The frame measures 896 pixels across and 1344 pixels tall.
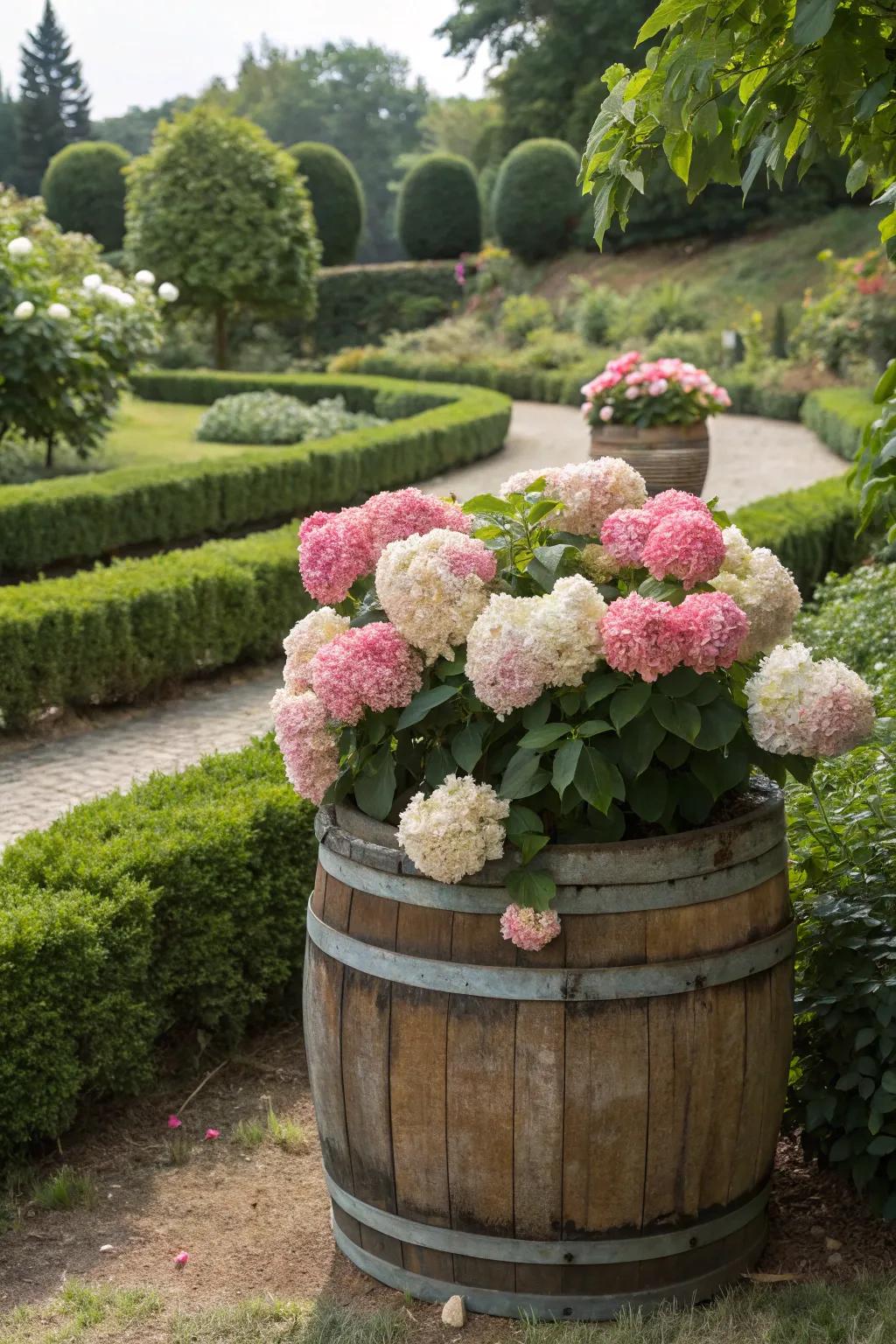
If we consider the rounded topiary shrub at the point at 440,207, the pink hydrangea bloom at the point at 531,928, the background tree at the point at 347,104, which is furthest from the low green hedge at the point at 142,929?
the background tree at the point at 347,104

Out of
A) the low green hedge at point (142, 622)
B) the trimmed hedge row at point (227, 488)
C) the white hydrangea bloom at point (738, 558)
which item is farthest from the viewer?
the trimmed hedge row at point (227, 488)

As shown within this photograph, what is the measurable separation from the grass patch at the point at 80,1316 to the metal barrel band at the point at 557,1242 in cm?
47

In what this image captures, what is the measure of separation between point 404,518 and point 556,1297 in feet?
4.84

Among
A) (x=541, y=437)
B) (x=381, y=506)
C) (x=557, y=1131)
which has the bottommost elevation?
(x=541, y=437)

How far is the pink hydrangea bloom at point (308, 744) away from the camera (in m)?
2.67

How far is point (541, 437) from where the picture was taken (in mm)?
17828

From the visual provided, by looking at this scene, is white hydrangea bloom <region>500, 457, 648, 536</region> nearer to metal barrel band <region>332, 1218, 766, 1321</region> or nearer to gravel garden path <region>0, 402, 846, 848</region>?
metal barrel band <region>332, 1218, 766, 1321</region>

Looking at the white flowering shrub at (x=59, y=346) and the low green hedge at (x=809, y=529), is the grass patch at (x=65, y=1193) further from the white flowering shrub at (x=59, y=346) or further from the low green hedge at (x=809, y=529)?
the white flowering shrub at (x=59, y=346)

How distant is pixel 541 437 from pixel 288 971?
14.5 m

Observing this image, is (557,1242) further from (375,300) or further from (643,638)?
(375,300)

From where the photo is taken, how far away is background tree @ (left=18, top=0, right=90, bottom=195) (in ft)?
173

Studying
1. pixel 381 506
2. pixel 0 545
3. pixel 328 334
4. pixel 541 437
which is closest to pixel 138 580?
pixel 0 545

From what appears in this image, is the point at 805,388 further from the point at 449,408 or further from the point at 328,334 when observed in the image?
the point at 328,334

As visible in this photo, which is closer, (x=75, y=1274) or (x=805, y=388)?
(x=75, y=1274)
